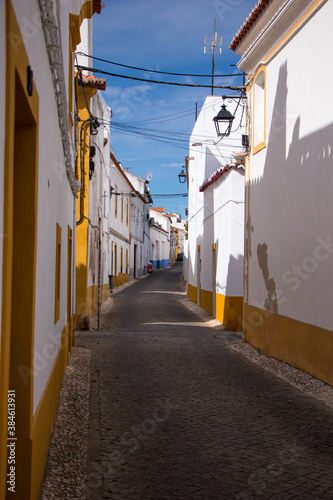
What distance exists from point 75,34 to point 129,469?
7067 millimetres

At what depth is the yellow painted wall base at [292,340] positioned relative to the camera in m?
7.48

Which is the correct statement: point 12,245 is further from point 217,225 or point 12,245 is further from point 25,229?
point 217,225

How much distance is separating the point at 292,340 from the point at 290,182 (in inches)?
101

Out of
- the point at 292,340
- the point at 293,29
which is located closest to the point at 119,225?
the point at 293,29

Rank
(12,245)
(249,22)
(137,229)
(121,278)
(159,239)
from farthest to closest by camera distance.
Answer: (159,239), (137,229), (121,278), (249,22), (12,245)

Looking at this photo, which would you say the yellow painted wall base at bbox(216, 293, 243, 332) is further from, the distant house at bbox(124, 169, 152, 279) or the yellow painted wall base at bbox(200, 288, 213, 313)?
the distant house at bbox(124, 169, 152, 279)

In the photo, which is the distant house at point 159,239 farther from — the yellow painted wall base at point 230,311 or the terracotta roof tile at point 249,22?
the terracotta roof tile at point 249,22

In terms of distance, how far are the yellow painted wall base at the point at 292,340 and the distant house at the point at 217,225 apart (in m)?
2.86

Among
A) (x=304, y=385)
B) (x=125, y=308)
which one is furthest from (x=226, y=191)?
(x=304, y=385)

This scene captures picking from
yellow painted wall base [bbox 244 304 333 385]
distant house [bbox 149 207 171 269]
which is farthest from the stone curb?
distant house [bbox 149 207 171 269]

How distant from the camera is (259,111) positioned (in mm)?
11062

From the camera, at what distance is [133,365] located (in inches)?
355

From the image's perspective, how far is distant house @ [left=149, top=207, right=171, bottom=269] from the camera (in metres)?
59.9

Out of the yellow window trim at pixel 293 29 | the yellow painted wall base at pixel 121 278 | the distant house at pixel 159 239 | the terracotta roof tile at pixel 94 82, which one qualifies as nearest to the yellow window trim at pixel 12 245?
the yellow window trim at pixel 293 29
